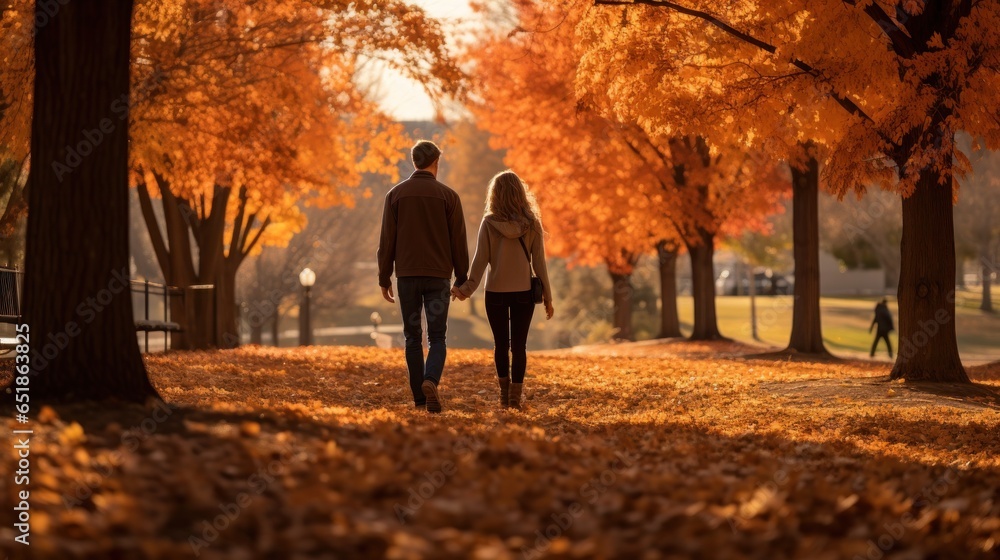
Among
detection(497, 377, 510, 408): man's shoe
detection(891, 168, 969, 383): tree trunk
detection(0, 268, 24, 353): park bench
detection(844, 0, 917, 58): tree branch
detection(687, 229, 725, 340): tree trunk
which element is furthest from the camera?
detection(687, 229, 725, 340): tree trunk

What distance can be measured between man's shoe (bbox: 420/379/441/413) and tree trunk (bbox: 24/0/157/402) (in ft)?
8.35

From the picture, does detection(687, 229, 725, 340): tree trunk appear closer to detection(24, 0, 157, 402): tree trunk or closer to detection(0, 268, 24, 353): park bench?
detection(0, 268, 24, 353): park bench

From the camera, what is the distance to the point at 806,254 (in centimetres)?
1992

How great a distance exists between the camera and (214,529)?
4.18 meters

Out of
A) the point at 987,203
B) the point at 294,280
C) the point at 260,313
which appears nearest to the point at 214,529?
the point at 260,313

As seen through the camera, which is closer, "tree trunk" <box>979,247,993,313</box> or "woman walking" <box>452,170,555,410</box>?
"woman walking" <box>452,170,555,410</box>

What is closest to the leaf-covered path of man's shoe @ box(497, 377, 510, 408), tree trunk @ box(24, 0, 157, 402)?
tree trunk @ box(24, 0, 157, 402)

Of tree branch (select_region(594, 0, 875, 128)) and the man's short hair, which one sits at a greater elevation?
tree branch (select_region(594, 0, 875, 128))

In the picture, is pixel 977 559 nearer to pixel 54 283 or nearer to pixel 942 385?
pixel 54 283

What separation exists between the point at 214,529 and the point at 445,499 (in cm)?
95

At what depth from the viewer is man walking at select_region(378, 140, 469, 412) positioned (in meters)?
8.38

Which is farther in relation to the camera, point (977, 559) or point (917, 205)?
point (917, 205)

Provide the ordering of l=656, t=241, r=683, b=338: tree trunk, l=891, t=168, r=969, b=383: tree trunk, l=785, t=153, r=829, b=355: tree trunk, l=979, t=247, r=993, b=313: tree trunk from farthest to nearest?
l=979, t=247, r=993, b=313: tree trunk
l=656, t=241, r=683, b=338: tree trunk
l=785, t=153, r=829, b=355: tree trunk
l=891, t=168, r=969, b=383: tree trunk

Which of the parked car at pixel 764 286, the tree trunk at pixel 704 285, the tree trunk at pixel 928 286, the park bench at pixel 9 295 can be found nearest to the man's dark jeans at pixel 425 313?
the tree trunk at pixel 928 286
